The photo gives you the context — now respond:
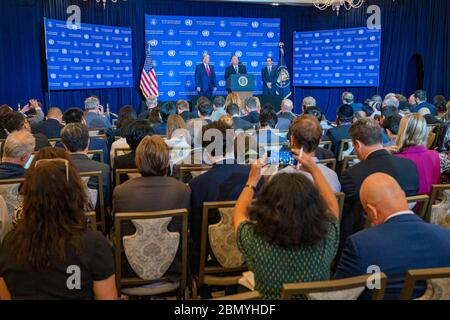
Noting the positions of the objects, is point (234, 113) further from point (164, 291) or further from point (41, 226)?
point (41, 226)

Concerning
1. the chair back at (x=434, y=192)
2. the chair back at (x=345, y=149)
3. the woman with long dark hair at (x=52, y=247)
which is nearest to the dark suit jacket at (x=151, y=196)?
the woman with long dark hair at (x=52, y=247)

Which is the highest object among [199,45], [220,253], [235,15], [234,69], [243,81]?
[235,15]

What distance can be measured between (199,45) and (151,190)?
34.1 feet

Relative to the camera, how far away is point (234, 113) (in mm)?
6629

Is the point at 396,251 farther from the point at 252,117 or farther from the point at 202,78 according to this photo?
the point at 202,78

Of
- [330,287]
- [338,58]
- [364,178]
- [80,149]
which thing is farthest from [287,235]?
[338,58]

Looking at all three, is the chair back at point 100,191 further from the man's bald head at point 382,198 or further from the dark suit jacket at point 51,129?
the dark suit jacket at point 51,129

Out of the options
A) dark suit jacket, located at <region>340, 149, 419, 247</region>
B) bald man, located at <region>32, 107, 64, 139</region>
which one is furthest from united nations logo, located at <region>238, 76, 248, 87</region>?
dark suit jacket, located at <region>340, 149, 419, 247</region>

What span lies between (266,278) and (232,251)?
0.97 metres

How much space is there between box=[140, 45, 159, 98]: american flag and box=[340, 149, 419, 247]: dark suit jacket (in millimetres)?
9069

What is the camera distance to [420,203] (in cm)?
311

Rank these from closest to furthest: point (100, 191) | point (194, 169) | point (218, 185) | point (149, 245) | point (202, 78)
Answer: point (149, 245) < point (218, 185) < point (100, 191) < point (194, 169) < point (202, 78)

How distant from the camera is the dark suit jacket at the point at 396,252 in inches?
76.1

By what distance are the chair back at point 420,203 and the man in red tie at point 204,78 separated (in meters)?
9.09
